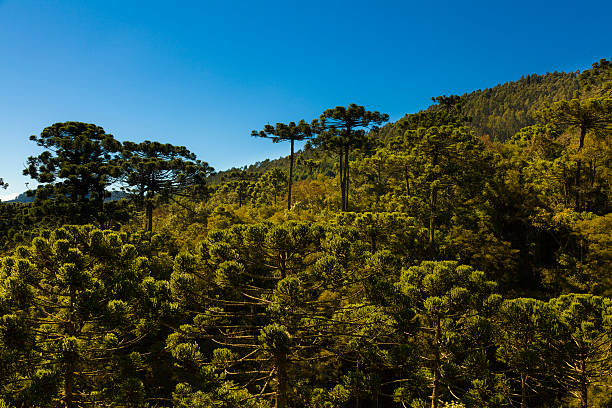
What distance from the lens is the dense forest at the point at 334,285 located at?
7.30 metres

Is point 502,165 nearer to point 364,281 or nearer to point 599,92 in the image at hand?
point 599,92

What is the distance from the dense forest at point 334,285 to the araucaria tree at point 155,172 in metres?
0.16

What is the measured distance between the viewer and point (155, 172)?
2192cm

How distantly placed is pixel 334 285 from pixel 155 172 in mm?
19210

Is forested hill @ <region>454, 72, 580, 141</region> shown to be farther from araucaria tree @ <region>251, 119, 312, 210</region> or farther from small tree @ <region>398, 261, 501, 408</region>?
small tree @ <region>398, 261, 501, 408</region>

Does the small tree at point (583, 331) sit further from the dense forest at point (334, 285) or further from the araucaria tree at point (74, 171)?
the araucaria tree at point (74, 171)

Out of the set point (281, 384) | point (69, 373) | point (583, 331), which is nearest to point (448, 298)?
point (583, 331)

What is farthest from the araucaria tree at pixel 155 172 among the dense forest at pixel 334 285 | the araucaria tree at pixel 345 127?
the araucaria tree at pixel 345 127

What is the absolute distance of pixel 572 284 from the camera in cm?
1653

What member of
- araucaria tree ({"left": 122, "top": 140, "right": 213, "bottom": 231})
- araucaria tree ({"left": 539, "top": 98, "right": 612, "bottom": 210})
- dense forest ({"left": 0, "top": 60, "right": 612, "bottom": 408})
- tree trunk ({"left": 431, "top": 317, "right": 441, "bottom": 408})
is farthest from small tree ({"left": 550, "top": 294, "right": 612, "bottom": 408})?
araucaria tree ({"left": 122, "top": 140, "right": 213, "bottom": 231})

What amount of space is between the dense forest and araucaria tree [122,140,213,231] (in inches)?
6.2

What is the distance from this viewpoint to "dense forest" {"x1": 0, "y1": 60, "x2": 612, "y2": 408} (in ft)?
24.0

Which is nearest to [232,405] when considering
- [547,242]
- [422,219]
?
[422,219]

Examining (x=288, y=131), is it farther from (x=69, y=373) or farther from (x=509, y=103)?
(x=509, y=103)
